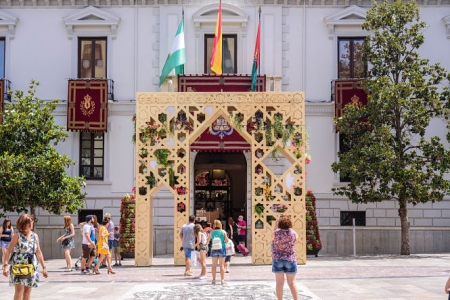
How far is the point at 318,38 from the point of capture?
101 ft

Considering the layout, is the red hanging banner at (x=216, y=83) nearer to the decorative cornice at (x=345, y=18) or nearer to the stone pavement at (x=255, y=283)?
the decorative cornice at (x=345, y=18)

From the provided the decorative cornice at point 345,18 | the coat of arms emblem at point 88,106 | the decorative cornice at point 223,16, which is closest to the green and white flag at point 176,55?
the decorative cornice at point 223,16

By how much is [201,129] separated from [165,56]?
7.83 m

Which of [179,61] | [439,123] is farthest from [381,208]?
[179,61]

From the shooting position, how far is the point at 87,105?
30.1 meters

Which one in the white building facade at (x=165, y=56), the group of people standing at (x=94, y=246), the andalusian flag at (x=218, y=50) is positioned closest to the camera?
the group of people standing at (x=94, y=246)

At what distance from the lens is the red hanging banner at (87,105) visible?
30.1 meters

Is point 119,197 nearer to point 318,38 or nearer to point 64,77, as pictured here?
point 64,77

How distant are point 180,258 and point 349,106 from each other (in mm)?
8987

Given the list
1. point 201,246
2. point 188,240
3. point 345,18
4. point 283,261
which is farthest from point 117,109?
point 283,261

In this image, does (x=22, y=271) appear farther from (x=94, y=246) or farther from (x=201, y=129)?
(x=201, y=129)

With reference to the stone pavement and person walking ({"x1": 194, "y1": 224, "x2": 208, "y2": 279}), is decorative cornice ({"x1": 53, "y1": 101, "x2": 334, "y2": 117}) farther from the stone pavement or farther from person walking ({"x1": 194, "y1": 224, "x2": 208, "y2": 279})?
person walking ({"x1": 194, "y1": 224, "x2": 208, "y2": 279})

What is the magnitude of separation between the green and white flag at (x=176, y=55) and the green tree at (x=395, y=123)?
6.17m

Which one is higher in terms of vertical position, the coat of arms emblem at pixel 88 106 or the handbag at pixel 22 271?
the coat of arms emblem at pixel 88 106
